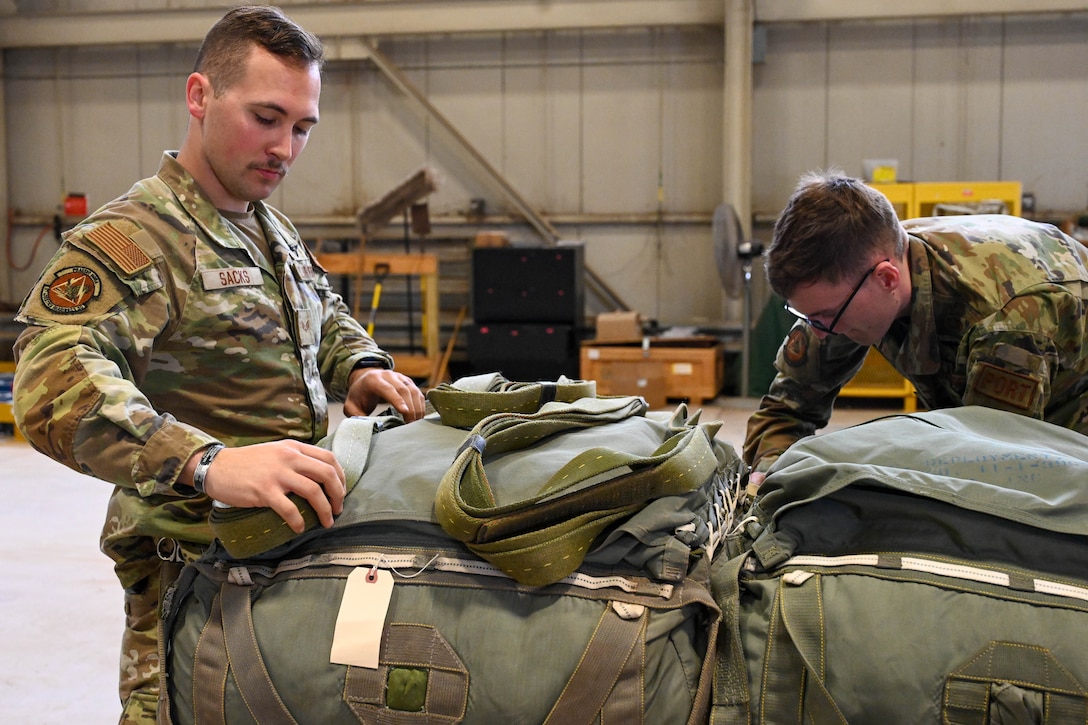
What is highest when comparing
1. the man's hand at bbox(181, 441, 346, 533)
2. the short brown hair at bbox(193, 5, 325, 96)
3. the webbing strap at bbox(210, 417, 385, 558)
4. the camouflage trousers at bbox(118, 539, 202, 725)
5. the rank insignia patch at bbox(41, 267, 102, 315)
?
the short brown hair at bbox(193, 5, 325, 96)

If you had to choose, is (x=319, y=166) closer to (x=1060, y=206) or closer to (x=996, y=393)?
(x=1060, y=206)

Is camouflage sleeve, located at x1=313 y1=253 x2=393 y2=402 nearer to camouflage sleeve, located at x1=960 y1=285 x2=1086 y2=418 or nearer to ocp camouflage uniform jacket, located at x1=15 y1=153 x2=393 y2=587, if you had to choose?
ocp camouflage uniform jacket, located at x1=15 y1=153 x2=393 y2=587

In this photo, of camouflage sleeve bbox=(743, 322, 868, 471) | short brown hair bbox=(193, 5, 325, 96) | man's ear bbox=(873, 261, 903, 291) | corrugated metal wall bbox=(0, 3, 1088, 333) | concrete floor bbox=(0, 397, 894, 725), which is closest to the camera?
short brown hair bbox=(193, 5, 325, 96)

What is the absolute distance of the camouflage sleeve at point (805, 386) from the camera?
6.13ft

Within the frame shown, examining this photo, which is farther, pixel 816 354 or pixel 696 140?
pixel 696 140

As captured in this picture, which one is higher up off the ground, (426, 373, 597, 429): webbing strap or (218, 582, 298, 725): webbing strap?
(426, 373, 597, 429): webbing strap

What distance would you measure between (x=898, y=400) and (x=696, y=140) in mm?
2421

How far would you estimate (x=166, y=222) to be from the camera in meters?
1.43

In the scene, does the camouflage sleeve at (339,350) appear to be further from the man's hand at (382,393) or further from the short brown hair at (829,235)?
the short brown hair at (829,235)

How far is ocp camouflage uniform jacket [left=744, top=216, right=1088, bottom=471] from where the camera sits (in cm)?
157

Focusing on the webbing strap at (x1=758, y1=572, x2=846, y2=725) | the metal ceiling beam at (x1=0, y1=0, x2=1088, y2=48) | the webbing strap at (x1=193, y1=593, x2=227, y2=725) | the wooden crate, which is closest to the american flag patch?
the webbing strap at (x1=193, y1=593, x2=227, y2=725)

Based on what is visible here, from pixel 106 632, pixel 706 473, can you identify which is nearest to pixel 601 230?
pixel 106 632

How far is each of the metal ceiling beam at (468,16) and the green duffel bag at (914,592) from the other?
649 cm

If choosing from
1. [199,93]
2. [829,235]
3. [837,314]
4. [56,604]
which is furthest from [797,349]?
[56,604]
